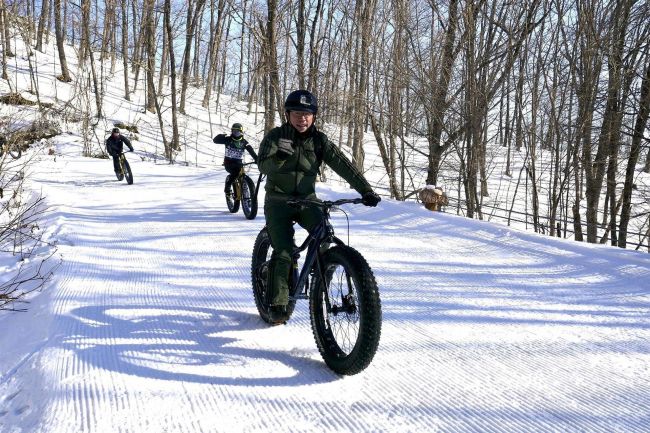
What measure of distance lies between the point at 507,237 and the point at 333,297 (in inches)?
202

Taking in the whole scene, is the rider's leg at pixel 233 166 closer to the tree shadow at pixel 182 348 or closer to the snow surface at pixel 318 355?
the snow surface at pixel 318 355

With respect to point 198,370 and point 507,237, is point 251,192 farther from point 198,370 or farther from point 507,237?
point 198,370

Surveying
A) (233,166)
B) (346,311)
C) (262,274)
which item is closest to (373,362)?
(346,311)

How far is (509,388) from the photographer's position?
3.06 metres

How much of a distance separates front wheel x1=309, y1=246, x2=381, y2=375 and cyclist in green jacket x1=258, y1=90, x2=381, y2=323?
39cm

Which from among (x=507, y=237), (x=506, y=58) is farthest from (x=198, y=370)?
(x=506, y=58)

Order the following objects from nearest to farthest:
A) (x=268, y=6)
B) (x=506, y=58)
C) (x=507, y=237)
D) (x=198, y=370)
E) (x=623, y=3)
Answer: (x=198, y=370) < (x=507, y=237) < (x=623, y=3) < (x=506, y=58) < (x=268, y=6)

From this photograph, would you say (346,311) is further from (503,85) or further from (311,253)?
(503,85)

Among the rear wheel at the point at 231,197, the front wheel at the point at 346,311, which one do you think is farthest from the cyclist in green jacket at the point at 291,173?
the rear wheel at the point at 231,197

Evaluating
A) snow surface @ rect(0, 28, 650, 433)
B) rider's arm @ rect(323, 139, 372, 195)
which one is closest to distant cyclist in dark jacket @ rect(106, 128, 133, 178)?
snow surface @ rect(0, 28, 650, 433)

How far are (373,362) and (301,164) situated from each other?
158cm

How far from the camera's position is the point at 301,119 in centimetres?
365

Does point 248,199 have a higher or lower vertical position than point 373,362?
higher

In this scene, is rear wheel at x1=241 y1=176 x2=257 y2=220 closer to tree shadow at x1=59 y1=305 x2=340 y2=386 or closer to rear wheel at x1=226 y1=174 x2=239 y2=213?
rear wheel at x1=226 y1=174 x2=239 y2=213
